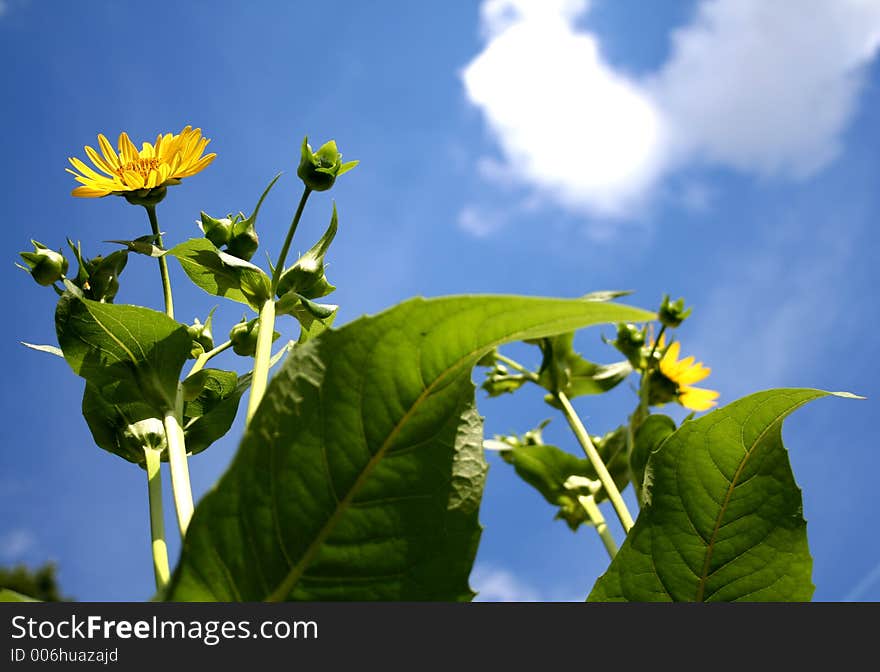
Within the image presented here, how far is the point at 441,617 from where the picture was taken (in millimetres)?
596

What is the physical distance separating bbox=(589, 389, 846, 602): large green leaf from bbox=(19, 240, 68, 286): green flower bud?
0.82 metres

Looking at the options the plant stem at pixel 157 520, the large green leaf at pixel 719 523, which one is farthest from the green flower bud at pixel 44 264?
the large green leaf at pixel 719 523

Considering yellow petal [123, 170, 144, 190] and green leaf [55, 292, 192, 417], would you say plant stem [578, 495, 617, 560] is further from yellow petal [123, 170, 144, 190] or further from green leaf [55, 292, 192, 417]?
yellow petal [123, 170, 144, 190]

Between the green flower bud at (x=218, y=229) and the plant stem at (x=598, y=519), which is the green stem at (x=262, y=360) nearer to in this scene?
the green flower bud at (x=218, y=229)

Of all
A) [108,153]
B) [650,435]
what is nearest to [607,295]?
[650,435]

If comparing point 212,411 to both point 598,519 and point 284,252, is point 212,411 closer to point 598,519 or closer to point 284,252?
point 284,252

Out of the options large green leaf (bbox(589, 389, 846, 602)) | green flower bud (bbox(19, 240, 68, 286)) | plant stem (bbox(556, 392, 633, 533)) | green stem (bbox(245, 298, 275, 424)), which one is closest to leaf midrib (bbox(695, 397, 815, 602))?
large green leaf (bbox(589, 389, 846, 602))

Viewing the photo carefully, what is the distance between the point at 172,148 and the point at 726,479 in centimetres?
98

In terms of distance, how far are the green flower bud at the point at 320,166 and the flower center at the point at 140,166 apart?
34cm

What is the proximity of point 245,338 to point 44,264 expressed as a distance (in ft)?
0.99

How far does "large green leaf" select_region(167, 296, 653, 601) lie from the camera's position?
1.78ft

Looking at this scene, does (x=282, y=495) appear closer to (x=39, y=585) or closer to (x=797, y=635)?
(x=797, y=635)

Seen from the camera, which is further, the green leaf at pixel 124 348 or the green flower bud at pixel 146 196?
the green flower bud at pixel 146 196

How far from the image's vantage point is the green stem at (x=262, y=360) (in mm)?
678
